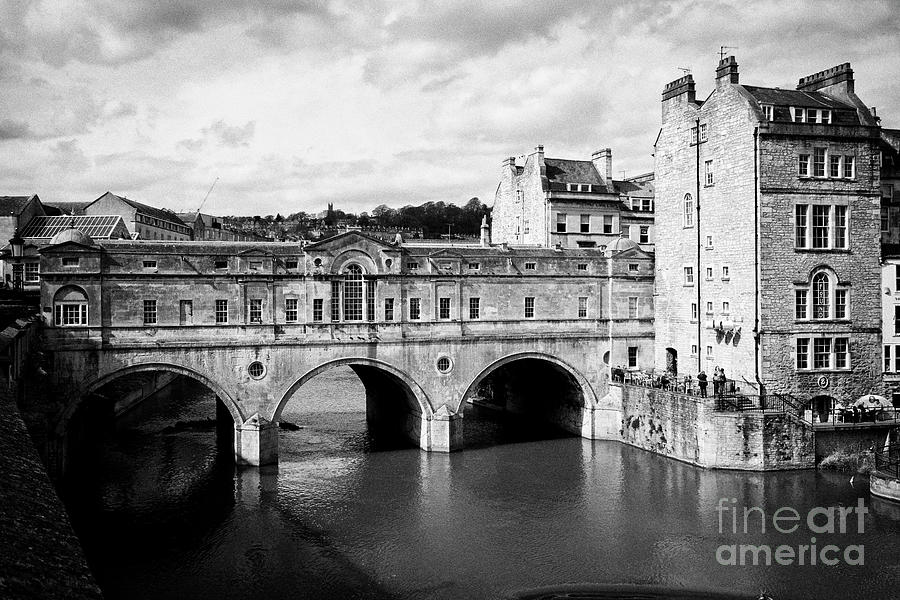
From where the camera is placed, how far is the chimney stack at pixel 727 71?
1582 inches

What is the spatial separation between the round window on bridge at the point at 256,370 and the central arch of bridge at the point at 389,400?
1.46 metres

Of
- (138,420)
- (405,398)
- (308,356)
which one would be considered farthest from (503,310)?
(138,420)

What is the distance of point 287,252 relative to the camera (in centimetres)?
3900

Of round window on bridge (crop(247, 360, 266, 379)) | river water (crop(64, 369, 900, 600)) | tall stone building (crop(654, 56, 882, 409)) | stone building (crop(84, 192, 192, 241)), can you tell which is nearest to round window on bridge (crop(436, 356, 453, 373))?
river water (crop(64, 369, 900, 600))

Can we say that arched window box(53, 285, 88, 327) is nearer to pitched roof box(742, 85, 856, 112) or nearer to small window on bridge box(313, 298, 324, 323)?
small window on bridge box(313, 298, 324, 323)

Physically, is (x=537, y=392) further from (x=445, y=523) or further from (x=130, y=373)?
(x=130, y=373)

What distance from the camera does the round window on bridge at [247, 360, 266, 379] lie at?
37844 mm

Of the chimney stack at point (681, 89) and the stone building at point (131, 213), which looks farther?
the stone building at point (131, 213)

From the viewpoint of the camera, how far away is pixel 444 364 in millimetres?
41094

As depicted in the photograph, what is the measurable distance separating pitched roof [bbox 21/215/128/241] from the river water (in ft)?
93.8

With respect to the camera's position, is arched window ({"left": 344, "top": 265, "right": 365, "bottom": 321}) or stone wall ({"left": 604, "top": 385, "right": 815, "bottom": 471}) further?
arched window ({"left": 344, "top": 265, "right": 365, "bottom": 321})

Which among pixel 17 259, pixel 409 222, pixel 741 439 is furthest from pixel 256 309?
pixel 409 222

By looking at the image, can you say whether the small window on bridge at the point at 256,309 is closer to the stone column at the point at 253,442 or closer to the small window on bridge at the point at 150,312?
the small window on bridge at the point at 150,312

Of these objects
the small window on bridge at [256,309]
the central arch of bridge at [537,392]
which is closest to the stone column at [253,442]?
the small window on bridge at [256,309]
